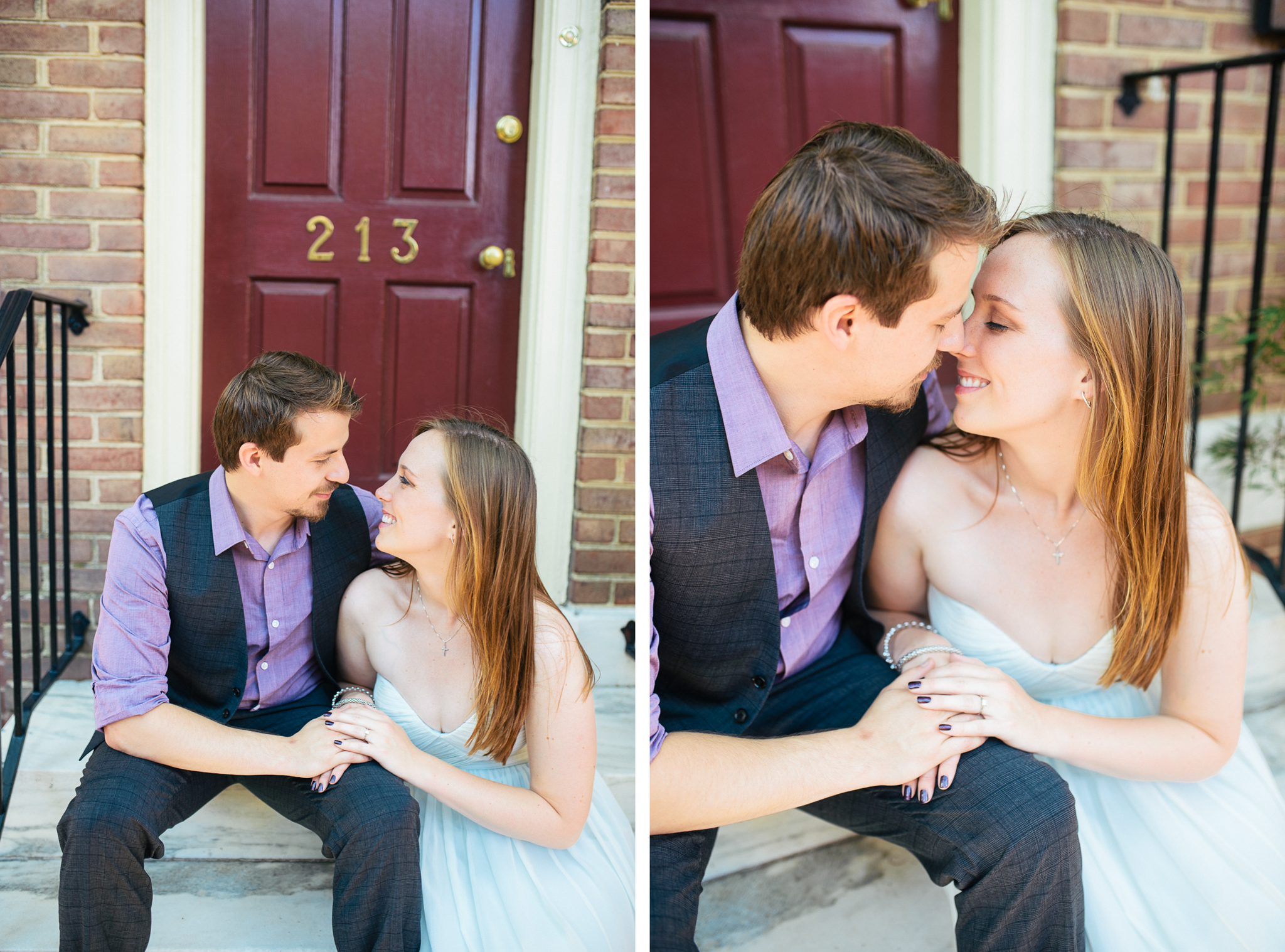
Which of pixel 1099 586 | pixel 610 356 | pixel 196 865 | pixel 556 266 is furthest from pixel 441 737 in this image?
pixel 1099 586

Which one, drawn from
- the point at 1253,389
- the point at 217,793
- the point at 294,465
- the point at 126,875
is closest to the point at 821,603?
the point at 294,465

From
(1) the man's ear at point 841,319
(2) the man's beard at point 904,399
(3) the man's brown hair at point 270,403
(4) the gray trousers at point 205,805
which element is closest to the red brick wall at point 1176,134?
(2) the man's beard at point 904,399

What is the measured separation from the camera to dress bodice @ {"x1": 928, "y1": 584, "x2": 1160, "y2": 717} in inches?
Result: 67.0

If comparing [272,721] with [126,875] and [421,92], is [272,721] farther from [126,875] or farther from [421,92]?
[421,92]

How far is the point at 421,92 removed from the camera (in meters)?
1.44

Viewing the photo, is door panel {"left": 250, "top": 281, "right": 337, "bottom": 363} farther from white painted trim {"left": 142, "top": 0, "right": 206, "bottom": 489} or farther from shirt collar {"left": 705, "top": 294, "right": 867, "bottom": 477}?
shirt collar {"left": 705, "top": 294, "right": 867, "bottom": 477}

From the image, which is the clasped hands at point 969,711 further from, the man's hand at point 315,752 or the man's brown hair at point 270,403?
the man's brown hair at point 270,403

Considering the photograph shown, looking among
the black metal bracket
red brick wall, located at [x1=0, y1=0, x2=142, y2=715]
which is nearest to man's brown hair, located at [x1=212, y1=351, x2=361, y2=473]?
red brick wall, located at [x1=0, y1=0, x2=142, y2=715]

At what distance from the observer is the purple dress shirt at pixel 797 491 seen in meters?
1.48

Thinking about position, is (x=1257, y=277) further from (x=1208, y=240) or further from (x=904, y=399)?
(x=904, y=399)

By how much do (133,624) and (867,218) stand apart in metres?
1.20

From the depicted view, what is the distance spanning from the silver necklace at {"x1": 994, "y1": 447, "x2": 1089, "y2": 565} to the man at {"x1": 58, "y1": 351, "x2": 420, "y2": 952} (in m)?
1.11

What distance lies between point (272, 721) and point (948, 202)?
1.25 meters

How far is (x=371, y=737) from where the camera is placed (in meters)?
1.43
